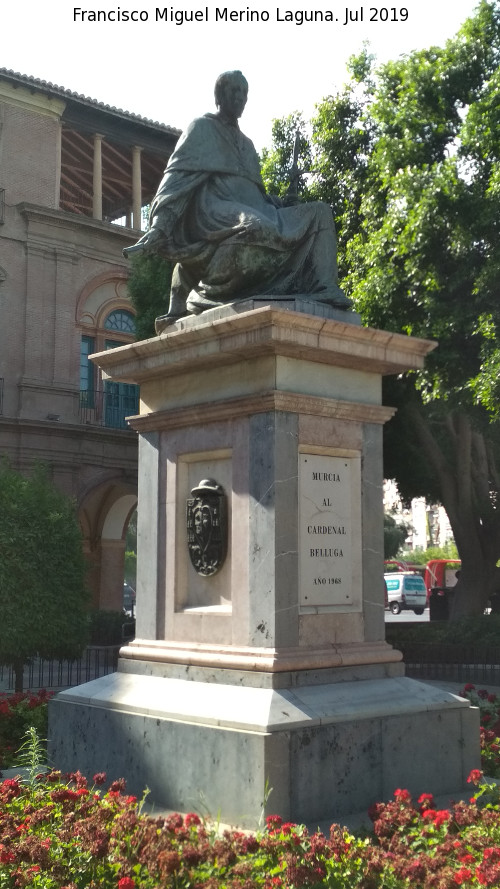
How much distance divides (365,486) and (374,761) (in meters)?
1.89

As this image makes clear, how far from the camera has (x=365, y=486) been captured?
7.41m

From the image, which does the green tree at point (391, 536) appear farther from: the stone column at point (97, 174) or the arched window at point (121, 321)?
the stone column at point (97, 174)

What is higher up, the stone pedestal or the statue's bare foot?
the statue's bare foot

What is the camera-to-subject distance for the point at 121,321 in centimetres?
3238

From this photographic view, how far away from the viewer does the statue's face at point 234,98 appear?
7.86 meters

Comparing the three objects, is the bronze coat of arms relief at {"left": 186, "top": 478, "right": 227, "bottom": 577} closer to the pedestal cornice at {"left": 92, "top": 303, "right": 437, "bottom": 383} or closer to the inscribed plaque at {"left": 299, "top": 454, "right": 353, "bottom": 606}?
the inscribed plaque at {"left": 299, "top": 454, "right": 353, "bottom": 606}

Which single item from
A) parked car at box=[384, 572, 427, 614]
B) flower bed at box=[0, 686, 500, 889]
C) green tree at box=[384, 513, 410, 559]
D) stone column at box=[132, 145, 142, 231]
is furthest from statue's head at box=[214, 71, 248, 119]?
green tree at box=[384, 513, 410, 559]

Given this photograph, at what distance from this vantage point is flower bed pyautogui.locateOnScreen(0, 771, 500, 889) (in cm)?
480

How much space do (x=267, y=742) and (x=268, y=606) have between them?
93 centimetres

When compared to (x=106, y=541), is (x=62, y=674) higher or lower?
lower

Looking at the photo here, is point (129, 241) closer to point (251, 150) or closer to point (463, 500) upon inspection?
point (463, 500)

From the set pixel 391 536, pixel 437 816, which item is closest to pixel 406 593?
pixel 391 536

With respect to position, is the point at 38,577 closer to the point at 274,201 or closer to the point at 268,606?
the point at 274,201

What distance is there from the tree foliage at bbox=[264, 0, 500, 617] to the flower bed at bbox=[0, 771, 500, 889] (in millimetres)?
Result: 11872
